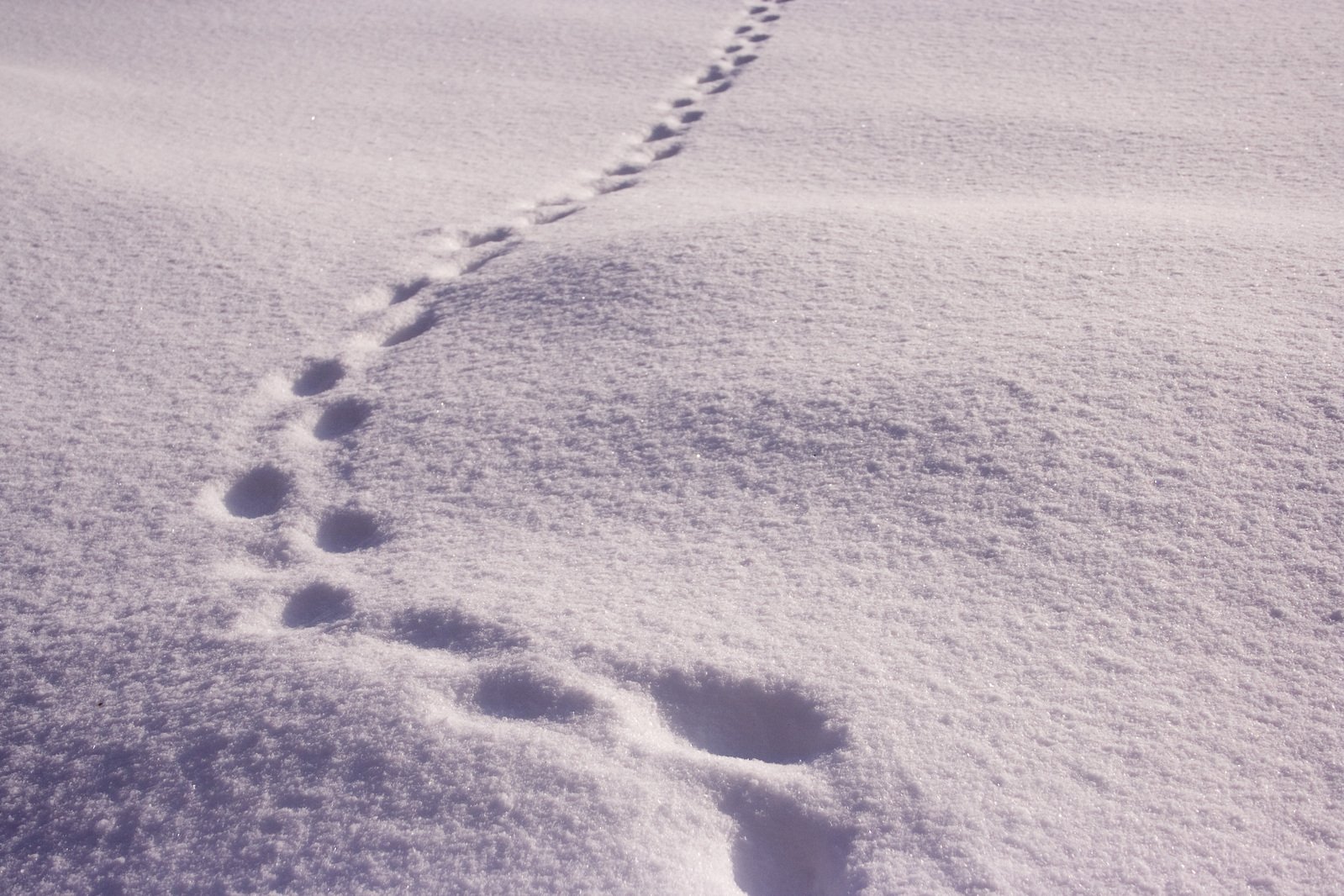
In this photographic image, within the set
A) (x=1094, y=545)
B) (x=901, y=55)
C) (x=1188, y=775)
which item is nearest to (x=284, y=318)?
(x=1094, y=545)

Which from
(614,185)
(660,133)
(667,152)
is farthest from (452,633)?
(660,133)

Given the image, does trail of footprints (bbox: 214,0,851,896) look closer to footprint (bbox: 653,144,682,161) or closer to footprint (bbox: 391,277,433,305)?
footprint (bbox: 391,277,433,305)

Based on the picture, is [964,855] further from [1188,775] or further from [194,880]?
[194,880]

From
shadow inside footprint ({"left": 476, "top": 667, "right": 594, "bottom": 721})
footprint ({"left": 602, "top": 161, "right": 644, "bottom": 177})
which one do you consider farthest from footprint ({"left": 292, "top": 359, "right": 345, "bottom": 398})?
footprint ({"left": 602, "top": 161, "right": 644, "bottom": 177})

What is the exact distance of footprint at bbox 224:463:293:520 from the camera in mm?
1700

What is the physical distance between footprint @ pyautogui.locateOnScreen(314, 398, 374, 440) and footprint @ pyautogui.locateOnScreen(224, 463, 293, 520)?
0.47ft

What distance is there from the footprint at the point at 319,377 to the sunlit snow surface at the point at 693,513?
0.01 m

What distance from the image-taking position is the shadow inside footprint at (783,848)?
1042 millimetres

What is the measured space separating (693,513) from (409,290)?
113 cm

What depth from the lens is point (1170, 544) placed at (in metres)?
1.33

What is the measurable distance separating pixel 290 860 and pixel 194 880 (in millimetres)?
104

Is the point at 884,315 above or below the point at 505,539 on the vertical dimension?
above

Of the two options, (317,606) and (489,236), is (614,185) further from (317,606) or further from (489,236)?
(317,606)

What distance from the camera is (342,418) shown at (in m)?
1.92
